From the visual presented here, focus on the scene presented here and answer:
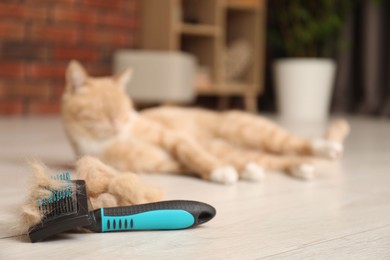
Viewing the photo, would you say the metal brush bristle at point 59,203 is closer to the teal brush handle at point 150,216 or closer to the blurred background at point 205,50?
the teal brush handle at point 150,216

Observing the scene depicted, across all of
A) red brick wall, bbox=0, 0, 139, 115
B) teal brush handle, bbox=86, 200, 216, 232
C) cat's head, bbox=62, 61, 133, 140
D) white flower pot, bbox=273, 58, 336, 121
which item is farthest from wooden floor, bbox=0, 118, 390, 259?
white flower pot, bbox=273, 58, 336, 121

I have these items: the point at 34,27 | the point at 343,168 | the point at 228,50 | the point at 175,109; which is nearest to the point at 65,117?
the point at 175,109

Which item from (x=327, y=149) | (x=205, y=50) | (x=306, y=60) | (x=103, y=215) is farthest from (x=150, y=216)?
(x=205, y=50)

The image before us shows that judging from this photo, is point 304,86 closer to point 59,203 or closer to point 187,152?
point 187,152

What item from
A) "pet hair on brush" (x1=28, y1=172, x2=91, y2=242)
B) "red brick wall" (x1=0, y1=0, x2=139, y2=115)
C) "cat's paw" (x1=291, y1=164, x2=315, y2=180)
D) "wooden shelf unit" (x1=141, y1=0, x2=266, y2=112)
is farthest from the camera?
"wooden shelf unit" (x1=141, y1=0, x2=266, y2=112)

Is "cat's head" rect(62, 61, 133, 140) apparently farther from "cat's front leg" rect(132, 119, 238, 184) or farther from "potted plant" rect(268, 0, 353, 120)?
"potted plant" rect(268, 0, 353, 120)

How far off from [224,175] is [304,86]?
3.06 m

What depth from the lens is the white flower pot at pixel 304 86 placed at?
432cm

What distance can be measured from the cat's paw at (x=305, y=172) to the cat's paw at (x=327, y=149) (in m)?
0.06

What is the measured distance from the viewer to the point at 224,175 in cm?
146

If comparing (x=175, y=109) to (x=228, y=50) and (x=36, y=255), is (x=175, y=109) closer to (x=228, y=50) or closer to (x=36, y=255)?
(x=36, y=255)

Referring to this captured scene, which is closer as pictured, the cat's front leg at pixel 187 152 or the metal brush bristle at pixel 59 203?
the metal brush bristle at pixel 59 203

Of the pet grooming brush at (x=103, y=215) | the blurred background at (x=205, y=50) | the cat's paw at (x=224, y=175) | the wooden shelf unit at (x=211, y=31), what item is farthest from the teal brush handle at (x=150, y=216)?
the wooden shelf unit at (x=211, y=31)

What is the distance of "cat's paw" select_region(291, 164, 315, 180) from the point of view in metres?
1.59
